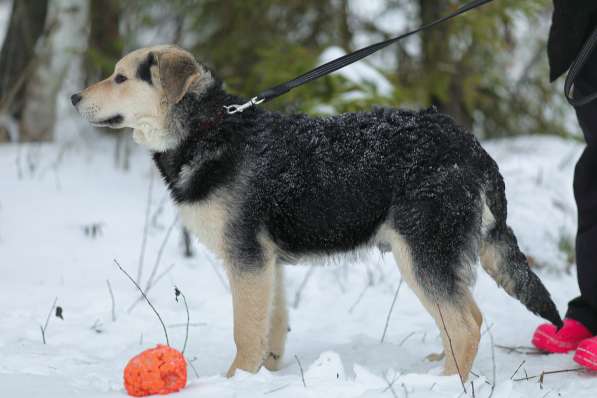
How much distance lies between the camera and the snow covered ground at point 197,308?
10.9ft

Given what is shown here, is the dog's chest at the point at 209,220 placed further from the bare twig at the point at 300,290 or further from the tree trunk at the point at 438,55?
the tree trunk at the point at 438,55

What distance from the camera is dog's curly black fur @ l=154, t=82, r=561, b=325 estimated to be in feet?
12.0

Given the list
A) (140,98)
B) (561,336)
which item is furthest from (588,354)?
(140,98)

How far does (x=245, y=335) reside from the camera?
3.88m

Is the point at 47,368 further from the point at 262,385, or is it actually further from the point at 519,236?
the point at 519,236

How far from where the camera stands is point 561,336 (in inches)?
169

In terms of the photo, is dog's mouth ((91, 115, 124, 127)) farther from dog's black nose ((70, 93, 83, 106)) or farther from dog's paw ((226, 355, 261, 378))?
dog's paw ((226, 355, 261, 378))

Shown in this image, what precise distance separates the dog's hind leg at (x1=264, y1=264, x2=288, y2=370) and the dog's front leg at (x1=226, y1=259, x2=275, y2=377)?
15.5 inches

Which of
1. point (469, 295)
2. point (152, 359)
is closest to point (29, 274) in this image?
point (152, 359)

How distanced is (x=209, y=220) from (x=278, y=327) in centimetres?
95

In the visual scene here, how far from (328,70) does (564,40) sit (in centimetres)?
144

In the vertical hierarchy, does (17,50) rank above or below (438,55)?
below

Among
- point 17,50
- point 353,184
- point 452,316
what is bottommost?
point 452,316

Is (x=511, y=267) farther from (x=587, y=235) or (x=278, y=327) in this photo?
(x=278, y=327)
